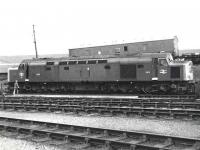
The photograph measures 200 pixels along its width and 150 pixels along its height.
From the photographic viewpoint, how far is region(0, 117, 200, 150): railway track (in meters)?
9.33

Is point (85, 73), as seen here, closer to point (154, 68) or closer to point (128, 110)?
point (154, 68)

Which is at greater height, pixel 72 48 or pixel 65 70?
pixel 72 48

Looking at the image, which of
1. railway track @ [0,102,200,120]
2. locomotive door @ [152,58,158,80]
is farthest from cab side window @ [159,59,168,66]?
railway track @ [0,102,200,120]

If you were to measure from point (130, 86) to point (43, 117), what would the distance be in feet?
38.3

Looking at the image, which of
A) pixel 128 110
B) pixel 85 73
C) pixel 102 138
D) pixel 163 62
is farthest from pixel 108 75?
pixel 102 138

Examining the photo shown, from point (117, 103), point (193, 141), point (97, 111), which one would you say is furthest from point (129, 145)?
point (117, 103)

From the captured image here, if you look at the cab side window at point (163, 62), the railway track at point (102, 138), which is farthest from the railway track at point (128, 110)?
the cab side window at point (163, 62)

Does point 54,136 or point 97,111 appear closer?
point 54,136

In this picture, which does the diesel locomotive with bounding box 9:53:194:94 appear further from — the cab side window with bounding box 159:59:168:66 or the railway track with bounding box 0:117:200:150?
the railway track with bounding box 0:117:200:150

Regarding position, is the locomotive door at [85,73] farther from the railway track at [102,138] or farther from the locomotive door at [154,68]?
the railway track at [102,138]

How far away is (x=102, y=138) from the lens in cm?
1048

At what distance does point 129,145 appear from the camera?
947cm

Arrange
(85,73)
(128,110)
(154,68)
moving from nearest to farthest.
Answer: (128,110) < (154,68) < (85,73)

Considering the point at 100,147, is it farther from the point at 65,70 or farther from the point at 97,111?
the point at 65,70
